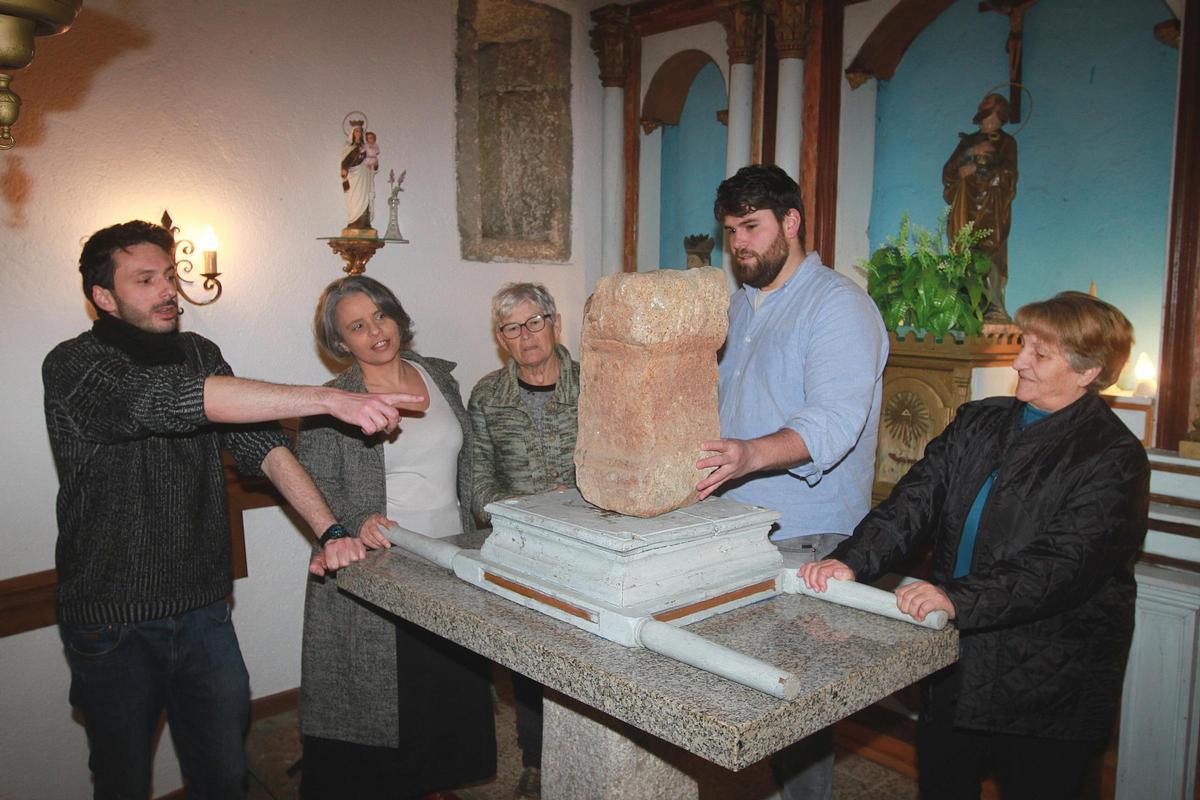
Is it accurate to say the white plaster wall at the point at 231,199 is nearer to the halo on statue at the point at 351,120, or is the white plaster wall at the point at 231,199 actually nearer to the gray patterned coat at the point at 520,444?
the halo on statue at the point at 351,120

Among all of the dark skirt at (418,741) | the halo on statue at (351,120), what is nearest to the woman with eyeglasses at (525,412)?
the dark skirt at (418,741)

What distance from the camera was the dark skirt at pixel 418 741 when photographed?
3.24 meters

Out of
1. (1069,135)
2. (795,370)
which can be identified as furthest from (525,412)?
(1069,135)

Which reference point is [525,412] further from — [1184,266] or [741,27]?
[741,27]

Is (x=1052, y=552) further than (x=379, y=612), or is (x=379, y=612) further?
(x=379, y=612)

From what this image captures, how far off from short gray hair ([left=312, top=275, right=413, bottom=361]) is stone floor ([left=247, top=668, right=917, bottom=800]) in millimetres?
2029

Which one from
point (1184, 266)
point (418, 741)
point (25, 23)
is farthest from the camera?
point (1184, 266)

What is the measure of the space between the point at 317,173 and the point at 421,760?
290cm

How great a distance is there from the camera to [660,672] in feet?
5.39

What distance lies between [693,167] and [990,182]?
204cm

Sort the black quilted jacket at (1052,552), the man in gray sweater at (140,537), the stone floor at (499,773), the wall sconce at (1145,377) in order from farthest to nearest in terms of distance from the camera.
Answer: the wall sconce at (1145,377), the stone floor at (499,773), the man in gray sweater at (140,537), the black quilted jacket at (1052,552)

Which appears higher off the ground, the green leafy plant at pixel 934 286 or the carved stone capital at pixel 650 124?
the carved stone capital at pixel 650 124

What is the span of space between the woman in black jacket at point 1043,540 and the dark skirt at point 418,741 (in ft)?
5.23

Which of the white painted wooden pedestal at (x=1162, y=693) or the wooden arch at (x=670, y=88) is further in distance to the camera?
the wooden arch at (x=670, y=88)
